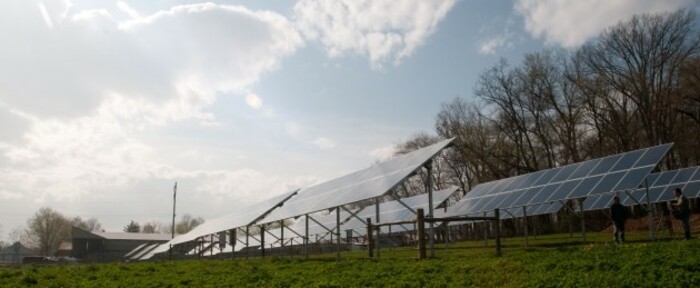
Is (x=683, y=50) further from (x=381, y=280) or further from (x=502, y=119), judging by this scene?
(x=381, y=280)

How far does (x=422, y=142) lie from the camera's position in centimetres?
7256

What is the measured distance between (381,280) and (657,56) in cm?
4169

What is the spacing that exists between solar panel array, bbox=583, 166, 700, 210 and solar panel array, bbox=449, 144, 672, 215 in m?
2.80

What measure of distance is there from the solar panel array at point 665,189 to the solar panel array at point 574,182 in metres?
2.80

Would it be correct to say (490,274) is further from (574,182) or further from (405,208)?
(405,208)

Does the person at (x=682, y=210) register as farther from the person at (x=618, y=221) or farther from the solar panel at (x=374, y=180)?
the solar panel at (x=374, y=180)

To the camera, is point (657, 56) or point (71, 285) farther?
point (657, 56)

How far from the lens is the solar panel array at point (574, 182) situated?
73.4ft

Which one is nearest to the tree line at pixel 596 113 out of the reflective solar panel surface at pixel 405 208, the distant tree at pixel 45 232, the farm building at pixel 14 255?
the reflective solar panel surface at pixel 405 208

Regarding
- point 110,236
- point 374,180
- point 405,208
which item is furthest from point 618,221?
point 110,236

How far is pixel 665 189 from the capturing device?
29.1m

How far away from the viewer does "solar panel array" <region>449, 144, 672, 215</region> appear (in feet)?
73.4

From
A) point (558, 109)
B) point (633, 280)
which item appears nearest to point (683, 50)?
point (558, 109)

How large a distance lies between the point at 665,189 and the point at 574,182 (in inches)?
269
